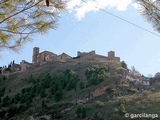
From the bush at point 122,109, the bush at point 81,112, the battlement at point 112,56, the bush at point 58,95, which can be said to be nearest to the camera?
the bush at point 122,109

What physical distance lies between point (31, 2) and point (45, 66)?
43.4 meters

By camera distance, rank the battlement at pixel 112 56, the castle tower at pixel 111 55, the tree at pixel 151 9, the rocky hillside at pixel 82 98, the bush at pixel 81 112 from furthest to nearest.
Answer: the castle tower at pixel 111 55
the battlement at pixel 112 56
the rocky hillside at pixel 82 98
the bush at pixel 81 112
the tree at pixel 151 9

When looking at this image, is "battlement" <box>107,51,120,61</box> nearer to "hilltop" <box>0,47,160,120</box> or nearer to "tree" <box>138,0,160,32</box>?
"hilltop" <box>0,47,160,120</box>

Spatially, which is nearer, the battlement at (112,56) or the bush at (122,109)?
the bush at (122,109)

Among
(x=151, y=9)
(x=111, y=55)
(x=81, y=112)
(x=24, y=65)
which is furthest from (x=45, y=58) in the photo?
(x=151, y=9)

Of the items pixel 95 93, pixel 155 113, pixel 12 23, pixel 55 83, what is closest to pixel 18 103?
pixel 55 83

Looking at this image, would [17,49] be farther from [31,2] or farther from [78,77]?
[78,77]

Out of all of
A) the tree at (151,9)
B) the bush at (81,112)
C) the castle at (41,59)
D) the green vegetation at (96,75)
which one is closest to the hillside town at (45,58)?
the castle at (41,59)

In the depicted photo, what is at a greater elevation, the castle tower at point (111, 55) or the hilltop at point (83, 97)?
the castle tower at point (111, 55)

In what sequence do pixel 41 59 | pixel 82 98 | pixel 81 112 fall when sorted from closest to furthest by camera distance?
pixel 81 112, pixel 82 98, pixel 41 59

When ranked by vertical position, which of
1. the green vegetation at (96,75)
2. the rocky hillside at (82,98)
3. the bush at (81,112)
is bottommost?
the bush at (81,112)

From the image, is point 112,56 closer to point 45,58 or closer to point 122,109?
point 45,58

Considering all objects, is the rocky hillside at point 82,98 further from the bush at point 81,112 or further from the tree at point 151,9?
the tree at point 151,9

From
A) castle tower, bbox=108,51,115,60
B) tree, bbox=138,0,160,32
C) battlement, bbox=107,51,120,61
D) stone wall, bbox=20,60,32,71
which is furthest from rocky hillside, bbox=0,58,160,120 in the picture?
tree, bbox=138,0,160,32
